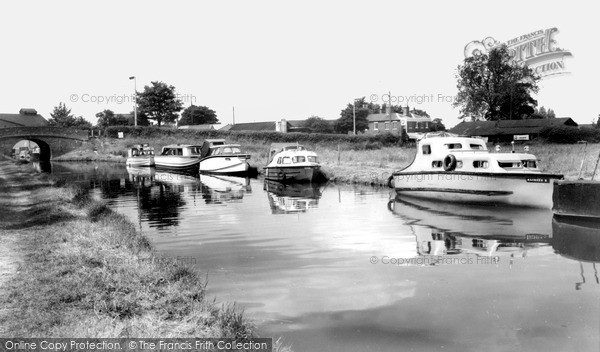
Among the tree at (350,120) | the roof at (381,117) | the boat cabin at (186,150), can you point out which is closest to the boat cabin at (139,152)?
the boat cabin at (186,150)

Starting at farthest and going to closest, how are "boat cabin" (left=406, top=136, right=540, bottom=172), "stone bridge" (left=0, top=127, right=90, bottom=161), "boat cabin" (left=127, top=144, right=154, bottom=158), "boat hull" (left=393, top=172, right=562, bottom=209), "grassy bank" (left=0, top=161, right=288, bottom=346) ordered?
1. "stone bridge" (left=0, top=127, right=90, bottom=161)
2. "boat cabin" (left=127, top=144, right=154, bottom=158)
3. "boat cabin" (left=406, top=136, right=540, bottom=172)
4. "boat hull" (left=393, top=172, right=562, bottom=209)
5. "grassy bank" (left=0, top=161, right=288, bottom=346)

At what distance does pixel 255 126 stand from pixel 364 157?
80.9 m

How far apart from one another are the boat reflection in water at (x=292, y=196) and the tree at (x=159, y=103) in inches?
3392

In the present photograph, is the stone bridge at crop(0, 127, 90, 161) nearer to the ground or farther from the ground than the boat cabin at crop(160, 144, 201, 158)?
farther from the ground

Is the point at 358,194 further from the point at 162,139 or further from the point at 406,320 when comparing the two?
the point at 162,139

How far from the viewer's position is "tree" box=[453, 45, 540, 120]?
92625mm

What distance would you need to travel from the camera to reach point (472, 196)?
26.0 meters

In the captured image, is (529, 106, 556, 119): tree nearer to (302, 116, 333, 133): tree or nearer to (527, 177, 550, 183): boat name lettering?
(302, 116, 333, 133): tree

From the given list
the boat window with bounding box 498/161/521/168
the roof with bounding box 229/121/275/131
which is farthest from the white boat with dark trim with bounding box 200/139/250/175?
the roof with bounding box 229/121/275/131

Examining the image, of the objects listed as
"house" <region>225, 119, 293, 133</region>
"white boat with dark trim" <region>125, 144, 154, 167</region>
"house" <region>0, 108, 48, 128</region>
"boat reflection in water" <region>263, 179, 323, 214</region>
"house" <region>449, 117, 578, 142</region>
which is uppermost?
"house" <region>0, 108, 48, 128</region>

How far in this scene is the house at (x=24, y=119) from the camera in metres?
133

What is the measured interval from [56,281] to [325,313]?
4713 mm

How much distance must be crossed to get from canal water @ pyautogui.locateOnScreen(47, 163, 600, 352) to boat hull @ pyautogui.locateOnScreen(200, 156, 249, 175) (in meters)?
25.3

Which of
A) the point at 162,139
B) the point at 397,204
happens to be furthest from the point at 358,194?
the point at 162,139
